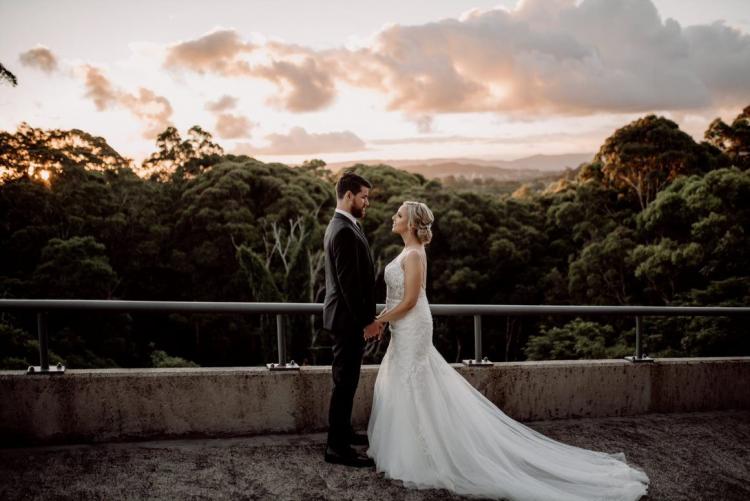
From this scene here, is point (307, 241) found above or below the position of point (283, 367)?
below

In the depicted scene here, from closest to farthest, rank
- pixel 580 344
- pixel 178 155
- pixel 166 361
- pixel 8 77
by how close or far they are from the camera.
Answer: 1. pixel 8 77
2. pixel 580 344
3. pixel 166 361
4. pixel 178 155

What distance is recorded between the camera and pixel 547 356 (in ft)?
72.7

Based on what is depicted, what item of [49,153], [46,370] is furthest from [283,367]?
[49,153]

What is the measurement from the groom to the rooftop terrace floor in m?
0.23

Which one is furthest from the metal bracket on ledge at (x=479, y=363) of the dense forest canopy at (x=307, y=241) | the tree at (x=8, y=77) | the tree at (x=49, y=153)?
the tree at (x=49, y=153)

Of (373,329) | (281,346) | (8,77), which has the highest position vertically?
(8,77)

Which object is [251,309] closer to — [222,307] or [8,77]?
[222,307]

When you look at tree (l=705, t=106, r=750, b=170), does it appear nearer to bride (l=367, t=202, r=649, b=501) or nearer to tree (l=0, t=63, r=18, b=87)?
bride (l=367, t=202, r=649, b=501)

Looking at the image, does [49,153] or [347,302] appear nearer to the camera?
[347,302]

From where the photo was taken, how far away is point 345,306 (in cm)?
415

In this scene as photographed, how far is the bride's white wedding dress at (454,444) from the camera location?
3.86 metres

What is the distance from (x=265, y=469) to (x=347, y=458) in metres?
0.55

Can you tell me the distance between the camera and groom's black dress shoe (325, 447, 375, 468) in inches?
165

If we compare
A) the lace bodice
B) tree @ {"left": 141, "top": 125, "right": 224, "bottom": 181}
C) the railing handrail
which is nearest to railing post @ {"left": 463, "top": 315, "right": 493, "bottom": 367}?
the railing handrail
